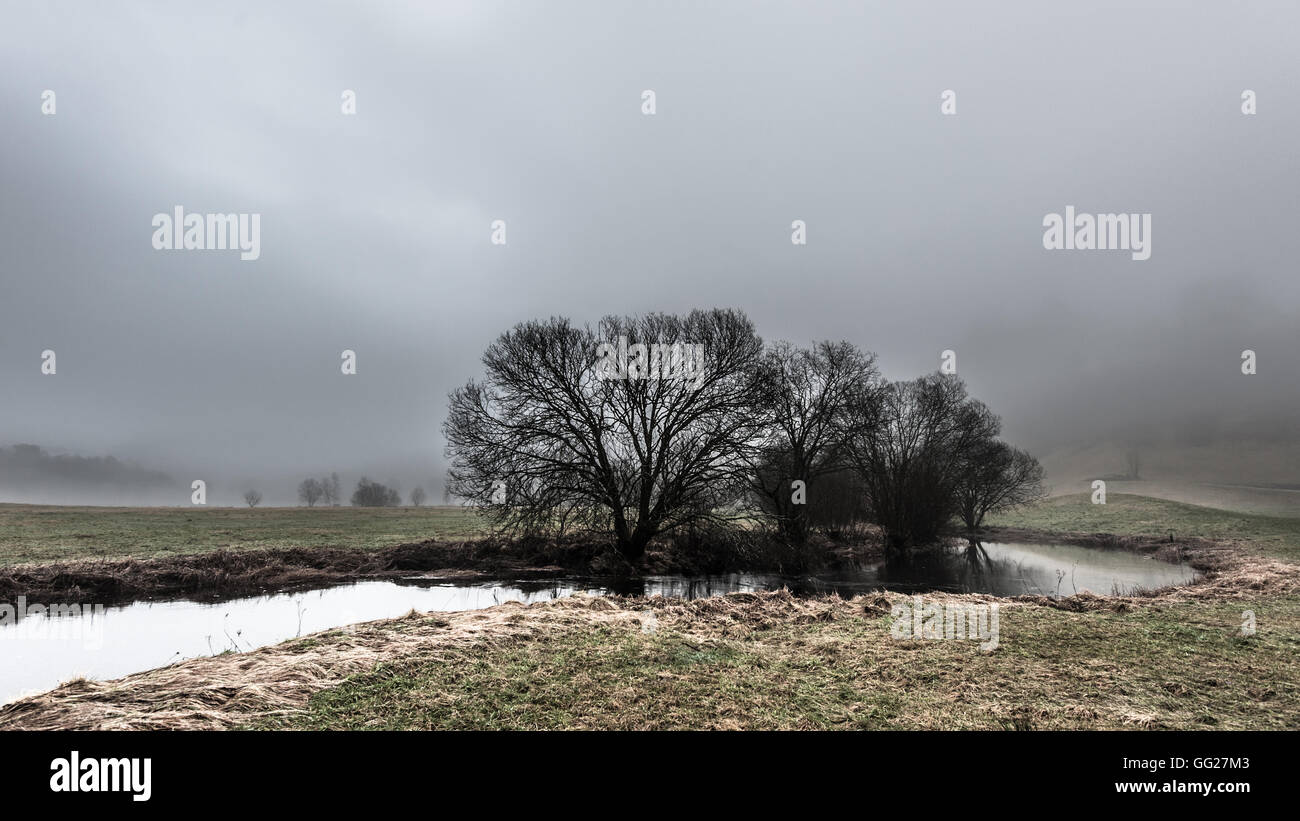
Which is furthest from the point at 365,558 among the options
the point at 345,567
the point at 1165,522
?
the point at 1165,522

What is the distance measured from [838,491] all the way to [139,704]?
107ft

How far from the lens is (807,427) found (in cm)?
2950

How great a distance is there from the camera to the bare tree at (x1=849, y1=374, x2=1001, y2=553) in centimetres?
3272

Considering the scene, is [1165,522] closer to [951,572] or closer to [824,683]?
[951,572]

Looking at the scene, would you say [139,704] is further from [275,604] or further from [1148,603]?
[1148,603]

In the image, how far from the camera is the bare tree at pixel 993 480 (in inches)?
1623

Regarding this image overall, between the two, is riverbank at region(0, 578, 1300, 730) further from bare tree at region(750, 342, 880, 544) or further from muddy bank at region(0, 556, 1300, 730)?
bare tree at region(750, 342, 880, 544)

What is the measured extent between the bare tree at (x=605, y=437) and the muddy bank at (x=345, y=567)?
1389 mm

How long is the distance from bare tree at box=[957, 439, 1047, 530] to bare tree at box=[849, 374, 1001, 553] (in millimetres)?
2294
